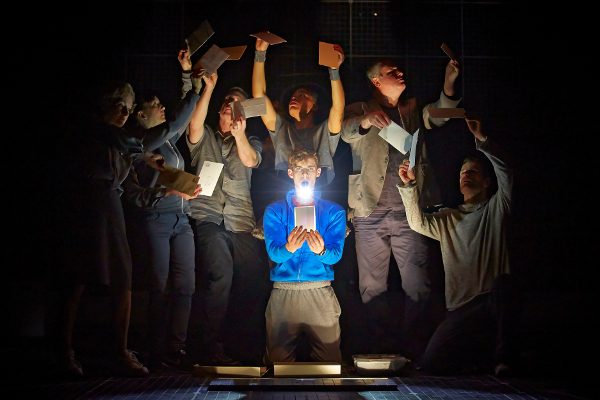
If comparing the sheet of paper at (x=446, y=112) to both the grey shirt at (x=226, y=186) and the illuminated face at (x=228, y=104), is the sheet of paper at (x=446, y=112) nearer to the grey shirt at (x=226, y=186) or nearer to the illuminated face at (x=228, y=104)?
the grey shirt at (x=226, y=186)

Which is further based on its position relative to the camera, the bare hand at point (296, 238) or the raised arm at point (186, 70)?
A: the raised arm at point (186, 70)

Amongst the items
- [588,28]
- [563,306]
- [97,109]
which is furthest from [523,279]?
[97,109]

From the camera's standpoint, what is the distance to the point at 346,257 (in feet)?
16.5

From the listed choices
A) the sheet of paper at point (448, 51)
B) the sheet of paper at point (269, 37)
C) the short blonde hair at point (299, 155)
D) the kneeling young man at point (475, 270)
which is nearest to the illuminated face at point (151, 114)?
the sheet of paper at point (269, 37)

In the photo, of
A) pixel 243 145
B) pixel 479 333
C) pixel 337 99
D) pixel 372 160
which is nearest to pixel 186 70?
→ pixel 243 145

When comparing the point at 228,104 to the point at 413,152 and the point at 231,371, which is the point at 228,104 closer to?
the point at 413,152

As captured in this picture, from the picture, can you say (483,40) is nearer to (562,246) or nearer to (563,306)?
(562,246)

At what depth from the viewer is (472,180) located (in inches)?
192

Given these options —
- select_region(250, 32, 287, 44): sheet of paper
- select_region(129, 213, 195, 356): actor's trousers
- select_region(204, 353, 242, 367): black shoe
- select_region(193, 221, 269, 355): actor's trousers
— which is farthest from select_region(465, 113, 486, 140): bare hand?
select_region(204, 353, 242, 367): black shoe

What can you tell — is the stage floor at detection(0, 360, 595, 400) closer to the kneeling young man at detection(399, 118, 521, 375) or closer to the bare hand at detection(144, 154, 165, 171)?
the kneeling young man at detection(399, 118, 521, 375)

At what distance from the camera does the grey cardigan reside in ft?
15.5

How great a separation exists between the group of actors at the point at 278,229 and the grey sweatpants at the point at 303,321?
0.01m

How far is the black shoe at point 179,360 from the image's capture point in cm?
443

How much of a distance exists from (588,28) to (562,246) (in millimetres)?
2240
